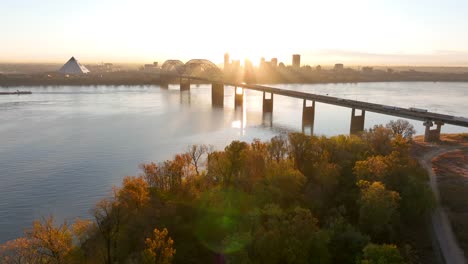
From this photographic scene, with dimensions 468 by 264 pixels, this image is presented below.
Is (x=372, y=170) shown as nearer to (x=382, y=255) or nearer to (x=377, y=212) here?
(x=377, y=212)

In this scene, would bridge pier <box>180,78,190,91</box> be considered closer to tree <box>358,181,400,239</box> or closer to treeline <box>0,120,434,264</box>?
treeline <box>0,120,434,264</box>

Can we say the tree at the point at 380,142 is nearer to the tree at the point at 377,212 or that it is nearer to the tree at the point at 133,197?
the tree at the point at 377,212

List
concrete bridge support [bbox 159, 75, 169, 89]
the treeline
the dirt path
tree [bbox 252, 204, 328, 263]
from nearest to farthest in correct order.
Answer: tree [bbox 252, 204, 328, 263] → the treeline → the dirt path → concrete bridge support [bbox 159, 75, 169, 89]

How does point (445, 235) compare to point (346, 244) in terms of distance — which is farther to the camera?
point (445, 235)

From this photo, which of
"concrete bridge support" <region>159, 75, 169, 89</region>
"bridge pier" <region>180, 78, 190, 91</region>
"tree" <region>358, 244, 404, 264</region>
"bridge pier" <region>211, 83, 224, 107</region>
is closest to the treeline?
"tree" <region>358, 244, 404, 264</region>

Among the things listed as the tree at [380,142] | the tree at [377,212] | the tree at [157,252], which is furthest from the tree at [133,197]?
the tree at [380,142]

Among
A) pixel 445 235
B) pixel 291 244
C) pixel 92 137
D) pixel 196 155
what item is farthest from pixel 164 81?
pixel 291 244

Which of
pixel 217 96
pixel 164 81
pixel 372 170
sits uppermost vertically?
pixel 164 81

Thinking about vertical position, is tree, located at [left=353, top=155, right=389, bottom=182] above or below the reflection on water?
above
